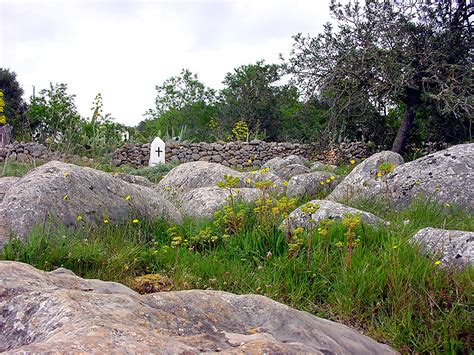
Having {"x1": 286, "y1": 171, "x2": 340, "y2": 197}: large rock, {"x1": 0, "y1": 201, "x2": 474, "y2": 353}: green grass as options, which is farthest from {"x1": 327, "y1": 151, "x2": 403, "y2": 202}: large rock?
{"x1": 0, "y1": 201, "x2": 474, "y2": 353}: green grass

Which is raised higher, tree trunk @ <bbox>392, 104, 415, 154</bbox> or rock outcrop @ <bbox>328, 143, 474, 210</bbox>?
tree trunk @ <bbox>392, 104, 415, 154</bbox>

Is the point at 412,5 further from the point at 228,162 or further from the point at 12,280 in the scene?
the point at 12,280

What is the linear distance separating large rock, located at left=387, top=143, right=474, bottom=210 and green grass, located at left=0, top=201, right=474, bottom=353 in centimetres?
182

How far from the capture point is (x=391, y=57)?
1338 cm

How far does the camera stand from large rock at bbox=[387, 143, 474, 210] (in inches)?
235

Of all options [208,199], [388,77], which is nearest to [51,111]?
[388,77]

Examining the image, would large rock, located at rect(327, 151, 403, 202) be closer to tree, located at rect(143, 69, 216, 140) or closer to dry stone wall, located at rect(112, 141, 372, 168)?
dry stone wall, located at rect(112, 141, 372, 168)

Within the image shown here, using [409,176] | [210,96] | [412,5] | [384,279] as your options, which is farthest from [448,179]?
[210,96]

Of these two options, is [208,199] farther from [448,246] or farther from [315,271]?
[448,246]

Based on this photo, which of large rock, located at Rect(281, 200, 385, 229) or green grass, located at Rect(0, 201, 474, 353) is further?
large rock, located at Rect(281, 200, 385, 229)

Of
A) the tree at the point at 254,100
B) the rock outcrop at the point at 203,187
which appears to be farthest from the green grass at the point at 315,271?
the tree at the point at 254,100

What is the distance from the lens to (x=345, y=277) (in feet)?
10.6

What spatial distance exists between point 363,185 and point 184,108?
24.7m

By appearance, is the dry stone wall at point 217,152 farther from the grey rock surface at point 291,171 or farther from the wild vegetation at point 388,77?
the grey rock surface at point 291,171
